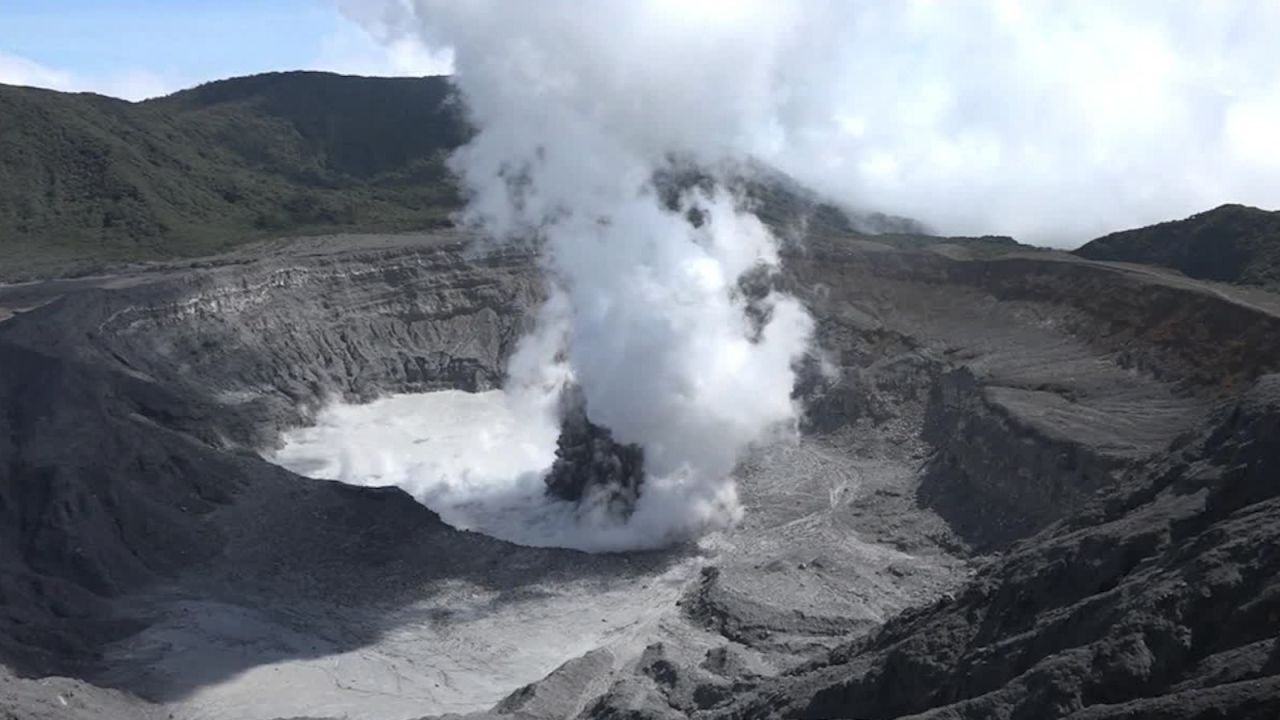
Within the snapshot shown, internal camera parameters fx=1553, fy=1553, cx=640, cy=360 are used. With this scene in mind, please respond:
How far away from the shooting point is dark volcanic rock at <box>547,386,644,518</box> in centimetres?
4475

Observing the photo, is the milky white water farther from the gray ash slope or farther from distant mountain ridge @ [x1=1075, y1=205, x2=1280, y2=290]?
distant mountain ridge @ [x1=1075, y1=205, x2=1280, y2=290]

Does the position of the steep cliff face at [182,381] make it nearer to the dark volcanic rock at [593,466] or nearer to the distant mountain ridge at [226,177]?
the dark volcanic rock at [593,466]

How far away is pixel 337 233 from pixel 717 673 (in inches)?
1903

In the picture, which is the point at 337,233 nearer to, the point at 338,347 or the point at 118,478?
the point at 338,347

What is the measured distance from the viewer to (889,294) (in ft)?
196

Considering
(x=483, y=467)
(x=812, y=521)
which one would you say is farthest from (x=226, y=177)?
(x=812, y=521)

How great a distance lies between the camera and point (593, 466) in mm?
46000

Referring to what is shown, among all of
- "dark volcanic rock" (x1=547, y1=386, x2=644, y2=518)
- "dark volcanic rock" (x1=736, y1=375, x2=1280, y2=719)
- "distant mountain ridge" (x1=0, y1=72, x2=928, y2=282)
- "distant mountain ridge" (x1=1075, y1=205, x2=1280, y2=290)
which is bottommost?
"dark volcanic rock" (x1=736, y1=375, x2=1280, y2=719)

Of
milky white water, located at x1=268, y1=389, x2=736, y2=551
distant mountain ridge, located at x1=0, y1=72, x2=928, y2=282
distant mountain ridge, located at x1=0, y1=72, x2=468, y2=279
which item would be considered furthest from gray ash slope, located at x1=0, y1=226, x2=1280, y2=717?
distant mountain ridge, located at x1=0, y1=72, x2=468, y2=279

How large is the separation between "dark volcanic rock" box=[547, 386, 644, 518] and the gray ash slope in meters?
3.54

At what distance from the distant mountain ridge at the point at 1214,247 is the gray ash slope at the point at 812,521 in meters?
4.97

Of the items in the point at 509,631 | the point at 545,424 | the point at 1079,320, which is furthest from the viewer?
the point at 545,424

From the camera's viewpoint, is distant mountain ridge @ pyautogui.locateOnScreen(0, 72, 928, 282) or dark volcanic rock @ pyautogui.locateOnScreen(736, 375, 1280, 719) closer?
dark volcanic rock @ pyautogui.locateOnScreen(736, 375, 1280, 719)

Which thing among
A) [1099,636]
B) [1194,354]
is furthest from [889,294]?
[1099,636]
